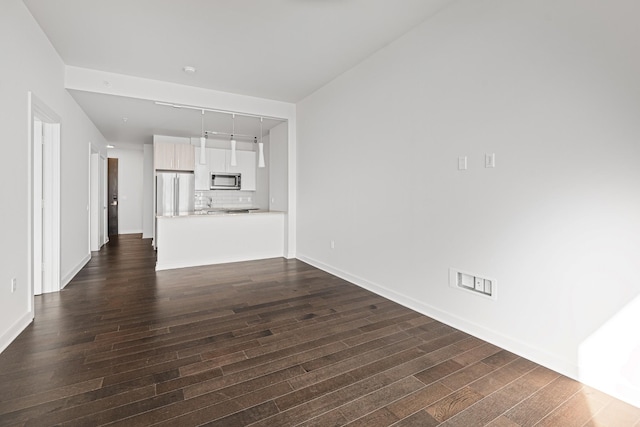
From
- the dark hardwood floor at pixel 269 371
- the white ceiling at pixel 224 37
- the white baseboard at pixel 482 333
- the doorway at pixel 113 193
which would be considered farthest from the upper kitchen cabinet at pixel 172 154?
the white baseboard at pixel 482 333

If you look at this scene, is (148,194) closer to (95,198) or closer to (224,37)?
(95,198)

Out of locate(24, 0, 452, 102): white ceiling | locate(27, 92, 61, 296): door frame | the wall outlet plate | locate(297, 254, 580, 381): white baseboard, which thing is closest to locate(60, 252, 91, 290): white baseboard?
locate(27, 92, 61, 296): door frame

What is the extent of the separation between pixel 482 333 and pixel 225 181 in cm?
658

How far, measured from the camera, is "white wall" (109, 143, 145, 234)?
9.58 m

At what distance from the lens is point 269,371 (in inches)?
86.2

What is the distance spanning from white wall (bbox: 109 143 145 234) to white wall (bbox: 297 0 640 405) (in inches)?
336

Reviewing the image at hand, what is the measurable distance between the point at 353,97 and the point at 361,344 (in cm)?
323

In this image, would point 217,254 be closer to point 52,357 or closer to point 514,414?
point 52,357

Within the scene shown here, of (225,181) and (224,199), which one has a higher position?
(225,181)

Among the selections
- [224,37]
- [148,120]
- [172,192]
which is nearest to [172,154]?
[172,192]

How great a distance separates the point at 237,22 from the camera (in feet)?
10.5

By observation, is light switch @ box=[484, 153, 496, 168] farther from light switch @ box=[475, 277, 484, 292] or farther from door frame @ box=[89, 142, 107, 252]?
door frame @ box=[89, 142, 107, 252]

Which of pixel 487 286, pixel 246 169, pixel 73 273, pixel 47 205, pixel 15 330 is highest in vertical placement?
pixel 246 169

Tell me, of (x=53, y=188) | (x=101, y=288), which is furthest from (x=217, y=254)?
(x=53, y=188)
